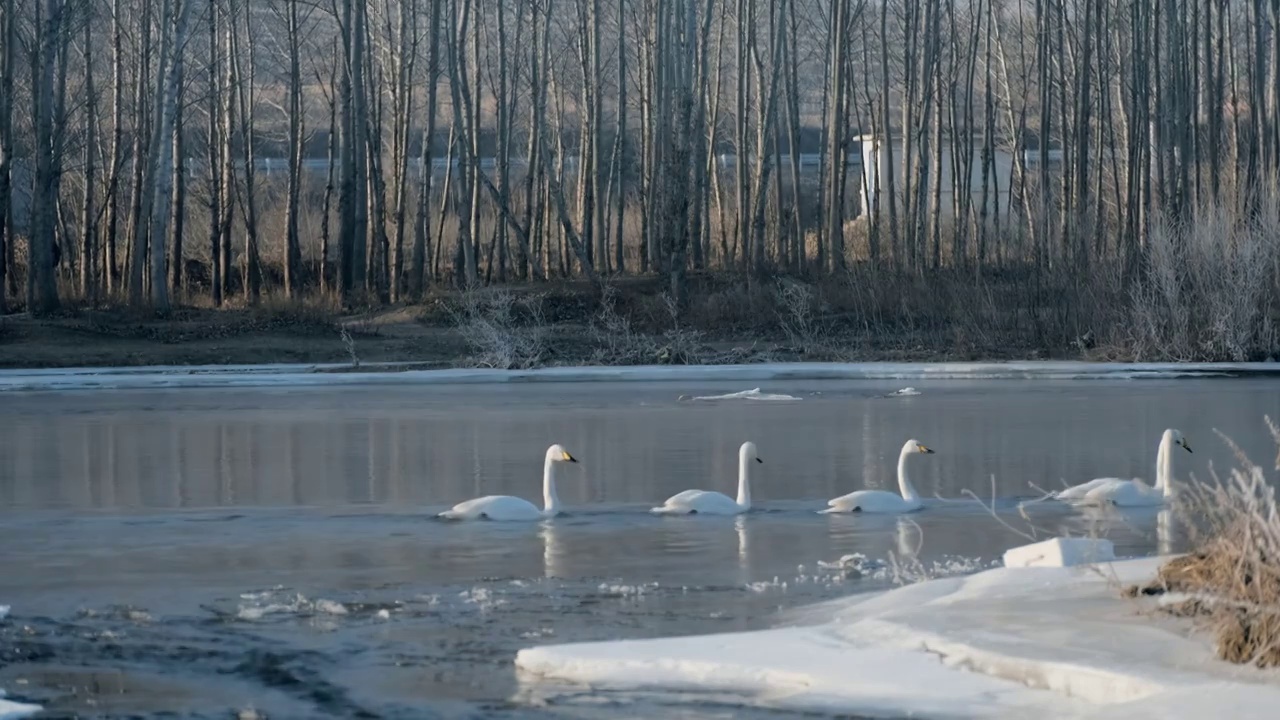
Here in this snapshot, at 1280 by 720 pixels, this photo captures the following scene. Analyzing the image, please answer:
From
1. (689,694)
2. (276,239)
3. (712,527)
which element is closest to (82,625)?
(689,694)

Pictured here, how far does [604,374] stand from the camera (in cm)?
2745

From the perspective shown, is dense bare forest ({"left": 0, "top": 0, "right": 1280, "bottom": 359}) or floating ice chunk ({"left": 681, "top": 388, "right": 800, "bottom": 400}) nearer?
floating ice chunk ({"left": 681, "top": 388, "right": 800, "bottom": 400})

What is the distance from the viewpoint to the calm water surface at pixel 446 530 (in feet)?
27.3

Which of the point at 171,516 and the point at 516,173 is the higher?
the point at 516,173

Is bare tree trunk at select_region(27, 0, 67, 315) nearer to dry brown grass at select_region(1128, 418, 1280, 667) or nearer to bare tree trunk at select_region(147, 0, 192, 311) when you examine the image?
bare tree trunk at select_region(147, 0, 192, 311)

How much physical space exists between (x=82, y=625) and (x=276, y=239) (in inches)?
1848

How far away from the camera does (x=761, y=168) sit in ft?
143

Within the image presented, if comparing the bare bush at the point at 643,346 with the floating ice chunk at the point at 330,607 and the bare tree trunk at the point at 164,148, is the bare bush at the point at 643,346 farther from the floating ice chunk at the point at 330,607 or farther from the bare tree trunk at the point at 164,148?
the floating ice chunk at the point at 330,607

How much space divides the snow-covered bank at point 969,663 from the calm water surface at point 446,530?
1.28ft

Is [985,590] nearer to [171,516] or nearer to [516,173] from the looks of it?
[171,516]

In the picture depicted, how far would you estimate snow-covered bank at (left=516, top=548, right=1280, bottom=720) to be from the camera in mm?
6996

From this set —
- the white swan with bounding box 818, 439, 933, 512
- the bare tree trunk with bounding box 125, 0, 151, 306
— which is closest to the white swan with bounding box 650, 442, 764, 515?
the white swan with bounding box 818, 439, 933, 512

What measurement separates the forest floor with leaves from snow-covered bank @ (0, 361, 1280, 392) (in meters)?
1.17

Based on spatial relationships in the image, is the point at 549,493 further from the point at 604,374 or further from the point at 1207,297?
the point at 1207,297
